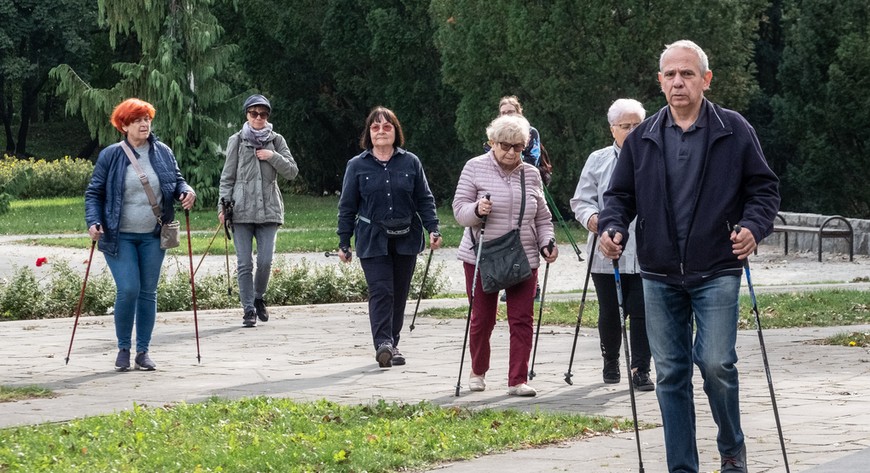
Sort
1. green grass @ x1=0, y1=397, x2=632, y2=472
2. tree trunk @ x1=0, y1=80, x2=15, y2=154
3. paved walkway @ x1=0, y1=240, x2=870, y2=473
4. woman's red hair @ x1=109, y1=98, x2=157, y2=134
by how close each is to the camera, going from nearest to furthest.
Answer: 1. green grass @ x1=0, y1=397, x2=632, y2=472
2. paved walkway @ x1=0, y1=240, x2=870, y2=473
3. woman's red hair @ x1=109, y1=98, x2=157, y2=134
4. tree trunk @ x1=0, y1=80, x2=15, y2=154

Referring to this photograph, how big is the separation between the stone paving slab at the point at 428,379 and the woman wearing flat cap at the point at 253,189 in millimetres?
558

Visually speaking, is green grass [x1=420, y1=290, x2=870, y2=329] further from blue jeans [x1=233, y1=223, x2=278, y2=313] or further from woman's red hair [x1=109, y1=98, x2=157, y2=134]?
woman's red hair [x1=109, y1=98, x2=157, y2=134]

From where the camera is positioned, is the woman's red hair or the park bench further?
the park bench

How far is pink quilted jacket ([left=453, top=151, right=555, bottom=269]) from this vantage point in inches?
363

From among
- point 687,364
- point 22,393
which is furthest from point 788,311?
point 687,364

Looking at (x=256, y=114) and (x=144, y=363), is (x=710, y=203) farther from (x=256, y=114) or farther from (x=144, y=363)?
(x=256, y=114)

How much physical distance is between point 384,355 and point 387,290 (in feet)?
1.71

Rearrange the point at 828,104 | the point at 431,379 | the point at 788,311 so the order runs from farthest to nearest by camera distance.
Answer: the point at 828,104 → the point at 788,311 → the point at 431,379

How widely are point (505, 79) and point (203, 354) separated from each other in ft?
78.0

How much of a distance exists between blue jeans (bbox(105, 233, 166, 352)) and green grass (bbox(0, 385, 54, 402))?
1.31 m

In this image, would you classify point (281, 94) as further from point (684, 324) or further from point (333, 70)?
point (684, 324)

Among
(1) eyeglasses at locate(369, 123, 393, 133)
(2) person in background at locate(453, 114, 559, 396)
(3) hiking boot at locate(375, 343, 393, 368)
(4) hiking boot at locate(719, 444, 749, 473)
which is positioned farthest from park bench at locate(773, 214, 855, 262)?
(4) hiking boot at locate(719, 444, 749, 473)

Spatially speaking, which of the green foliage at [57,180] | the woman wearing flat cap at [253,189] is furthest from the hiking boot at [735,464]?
the green foliage at [57,180]

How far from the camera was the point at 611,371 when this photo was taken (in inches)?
371
